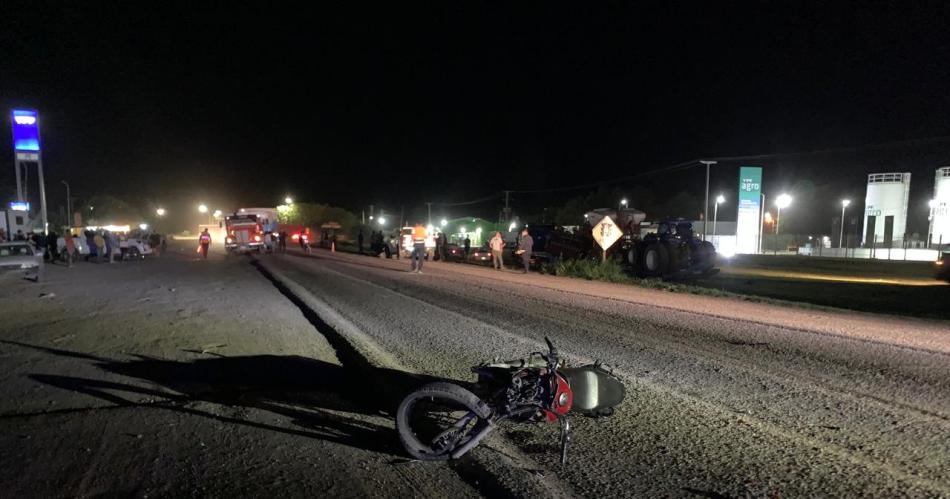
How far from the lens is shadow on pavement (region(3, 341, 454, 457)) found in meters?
4.96

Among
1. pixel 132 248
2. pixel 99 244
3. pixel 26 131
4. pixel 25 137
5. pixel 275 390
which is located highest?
pixel 26 131

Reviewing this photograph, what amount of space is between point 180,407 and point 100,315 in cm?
748

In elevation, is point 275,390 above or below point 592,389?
below

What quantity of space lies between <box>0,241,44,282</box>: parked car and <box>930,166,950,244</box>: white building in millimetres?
50902

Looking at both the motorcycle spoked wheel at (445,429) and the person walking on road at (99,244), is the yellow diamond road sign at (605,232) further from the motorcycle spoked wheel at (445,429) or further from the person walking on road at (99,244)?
the person walking on road at (99,244)

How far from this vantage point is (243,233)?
35.0 metres

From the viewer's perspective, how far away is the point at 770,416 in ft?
16.9

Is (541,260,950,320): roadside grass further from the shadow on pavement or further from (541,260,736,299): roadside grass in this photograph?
the shadow on pavement

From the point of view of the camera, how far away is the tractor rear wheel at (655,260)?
64.7ft

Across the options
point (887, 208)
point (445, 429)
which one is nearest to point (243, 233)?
point (445, 429)

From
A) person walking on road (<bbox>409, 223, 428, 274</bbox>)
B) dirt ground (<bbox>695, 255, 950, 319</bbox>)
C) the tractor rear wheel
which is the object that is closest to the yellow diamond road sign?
the tractor rear wheel

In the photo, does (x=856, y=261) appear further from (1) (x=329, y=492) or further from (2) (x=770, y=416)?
(1) (x=329, y=492)

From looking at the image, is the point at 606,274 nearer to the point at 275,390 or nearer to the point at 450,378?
the point at 450,378

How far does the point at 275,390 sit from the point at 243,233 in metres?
31.8
